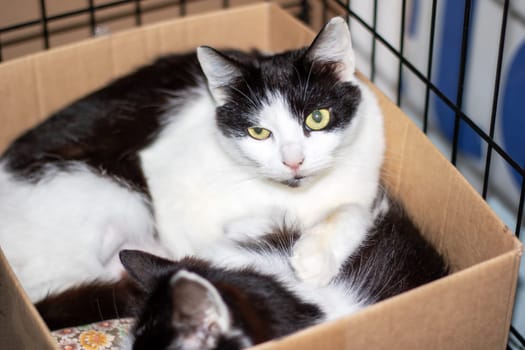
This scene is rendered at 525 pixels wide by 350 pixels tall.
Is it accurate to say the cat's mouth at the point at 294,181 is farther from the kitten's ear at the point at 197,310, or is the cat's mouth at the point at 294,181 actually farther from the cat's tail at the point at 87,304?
the kitten's ear at the point at 197,310

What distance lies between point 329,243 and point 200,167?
0.43 m

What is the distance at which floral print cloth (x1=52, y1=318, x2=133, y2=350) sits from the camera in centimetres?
148

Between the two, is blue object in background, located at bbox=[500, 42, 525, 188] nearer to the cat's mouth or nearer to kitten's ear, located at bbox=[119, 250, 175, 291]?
the cat's mouth

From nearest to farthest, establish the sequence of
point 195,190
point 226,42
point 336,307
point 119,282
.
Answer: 1. point 336,307
2. point 119,282
3. point 195,190
4. point 226,42

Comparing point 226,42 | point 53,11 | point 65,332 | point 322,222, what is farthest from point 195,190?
point 53,11

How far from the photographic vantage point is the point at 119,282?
166 cm

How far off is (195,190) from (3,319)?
0.56 m

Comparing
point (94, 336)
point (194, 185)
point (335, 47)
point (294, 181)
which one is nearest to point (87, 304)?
point (94, 336)

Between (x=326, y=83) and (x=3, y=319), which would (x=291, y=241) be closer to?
(x=326, y=83)

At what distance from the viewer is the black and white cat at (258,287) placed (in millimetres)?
1153

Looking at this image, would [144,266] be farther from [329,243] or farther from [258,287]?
[329,243]

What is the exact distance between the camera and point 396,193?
1.97 meters

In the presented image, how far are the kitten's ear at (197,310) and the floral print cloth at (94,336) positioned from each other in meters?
0.35

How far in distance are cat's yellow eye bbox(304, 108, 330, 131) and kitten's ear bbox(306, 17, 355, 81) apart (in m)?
0.11
